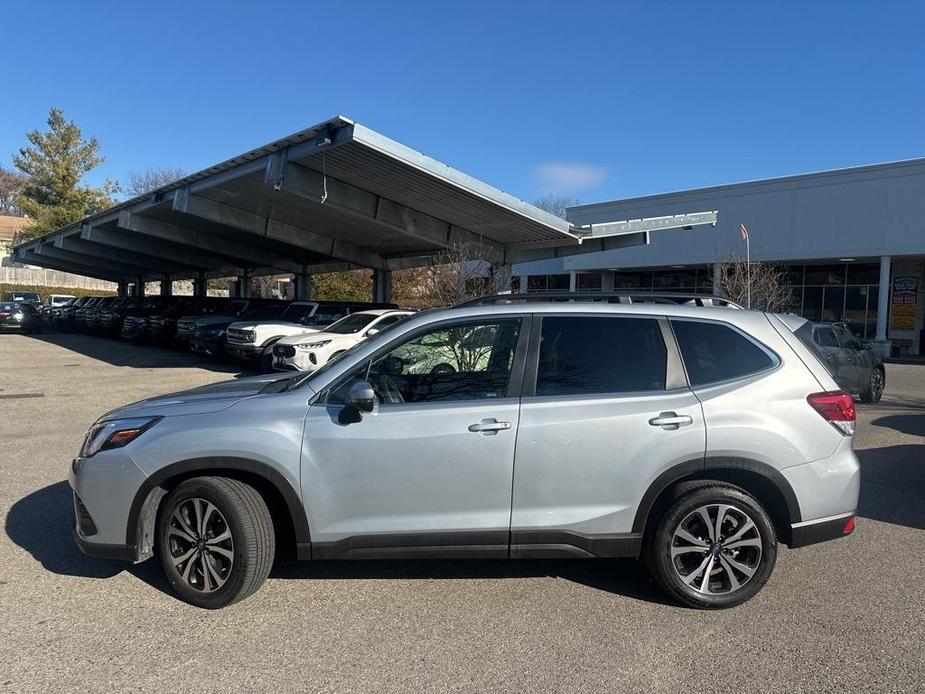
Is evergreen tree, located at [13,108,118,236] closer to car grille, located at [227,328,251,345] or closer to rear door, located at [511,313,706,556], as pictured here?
car grille, located at [227,328,251,345]

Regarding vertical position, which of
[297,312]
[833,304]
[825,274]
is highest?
[825,274]

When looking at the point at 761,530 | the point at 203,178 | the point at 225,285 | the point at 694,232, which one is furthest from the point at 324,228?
the point at 225,285

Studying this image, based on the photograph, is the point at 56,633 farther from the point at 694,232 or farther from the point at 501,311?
the point at 694,232

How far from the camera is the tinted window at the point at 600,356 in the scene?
3930 millimetres

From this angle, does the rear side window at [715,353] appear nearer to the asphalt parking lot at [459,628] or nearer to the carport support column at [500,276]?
the asphalt parking lot at [459,628]

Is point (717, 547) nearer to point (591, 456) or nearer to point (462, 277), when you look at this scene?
point (591, 456)

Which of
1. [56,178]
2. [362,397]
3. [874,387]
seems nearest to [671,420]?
[362,397]

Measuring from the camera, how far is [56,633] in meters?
3.51

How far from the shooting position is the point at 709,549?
12.7ft

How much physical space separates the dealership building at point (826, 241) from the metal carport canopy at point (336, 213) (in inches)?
327

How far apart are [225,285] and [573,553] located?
6104cm

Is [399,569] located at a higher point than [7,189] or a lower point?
lower

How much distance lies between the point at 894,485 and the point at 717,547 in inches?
158

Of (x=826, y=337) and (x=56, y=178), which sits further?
(x=56, y=178)
